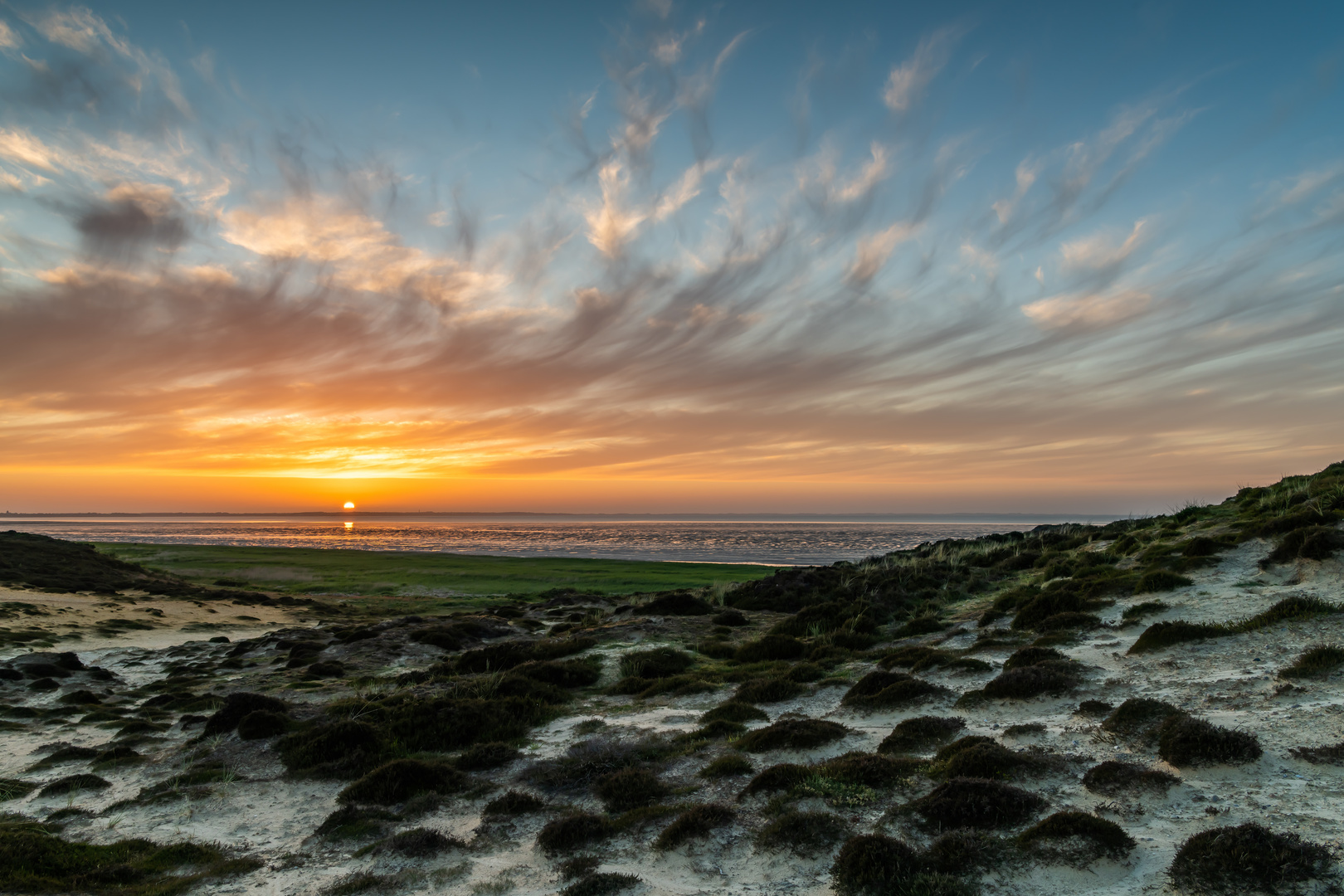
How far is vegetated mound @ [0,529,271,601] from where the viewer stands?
44.9m

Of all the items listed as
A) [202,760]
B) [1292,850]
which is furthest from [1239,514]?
[202,760]

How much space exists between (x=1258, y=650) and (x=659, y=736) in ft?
38.7

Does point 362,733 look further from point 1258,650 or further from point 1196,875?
point 1258,650

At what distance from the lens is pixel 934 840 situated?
786 centimetres

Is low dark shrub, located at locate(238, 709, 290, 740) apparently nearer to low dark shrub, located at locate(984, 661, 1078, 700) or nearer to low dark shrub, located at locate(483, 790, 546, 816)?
low dark shrub, located at locate(483, 790, 546, 816)

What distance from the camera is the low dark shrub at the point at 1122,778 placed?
332 inches

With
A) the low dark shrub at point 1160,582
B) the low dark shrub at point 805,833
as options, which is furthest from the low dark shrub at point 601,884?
the low dark shrub at point 1160,582

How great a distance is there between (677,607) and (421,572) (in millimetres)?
40602

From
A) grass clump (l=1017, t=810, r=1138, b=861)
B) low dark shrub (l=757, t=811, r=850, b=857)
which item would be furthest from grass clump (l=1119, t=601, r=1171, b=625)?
low dark shrub (l=757, t=811, r=850, b=857)

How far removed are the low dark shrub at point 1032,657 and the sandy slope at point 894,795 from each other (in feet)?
1.74

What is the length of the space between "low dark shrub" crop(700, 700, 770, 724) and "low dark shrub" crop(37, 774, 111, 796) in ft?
38.8

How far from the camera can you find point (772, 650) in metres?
20.3

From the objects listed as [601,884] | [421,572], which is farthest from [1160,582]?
[421,572]

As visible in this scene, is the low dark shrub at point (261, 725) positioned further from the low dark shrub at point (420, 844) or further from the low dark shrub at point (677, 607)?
the low dark shrub at point (677, 607)
